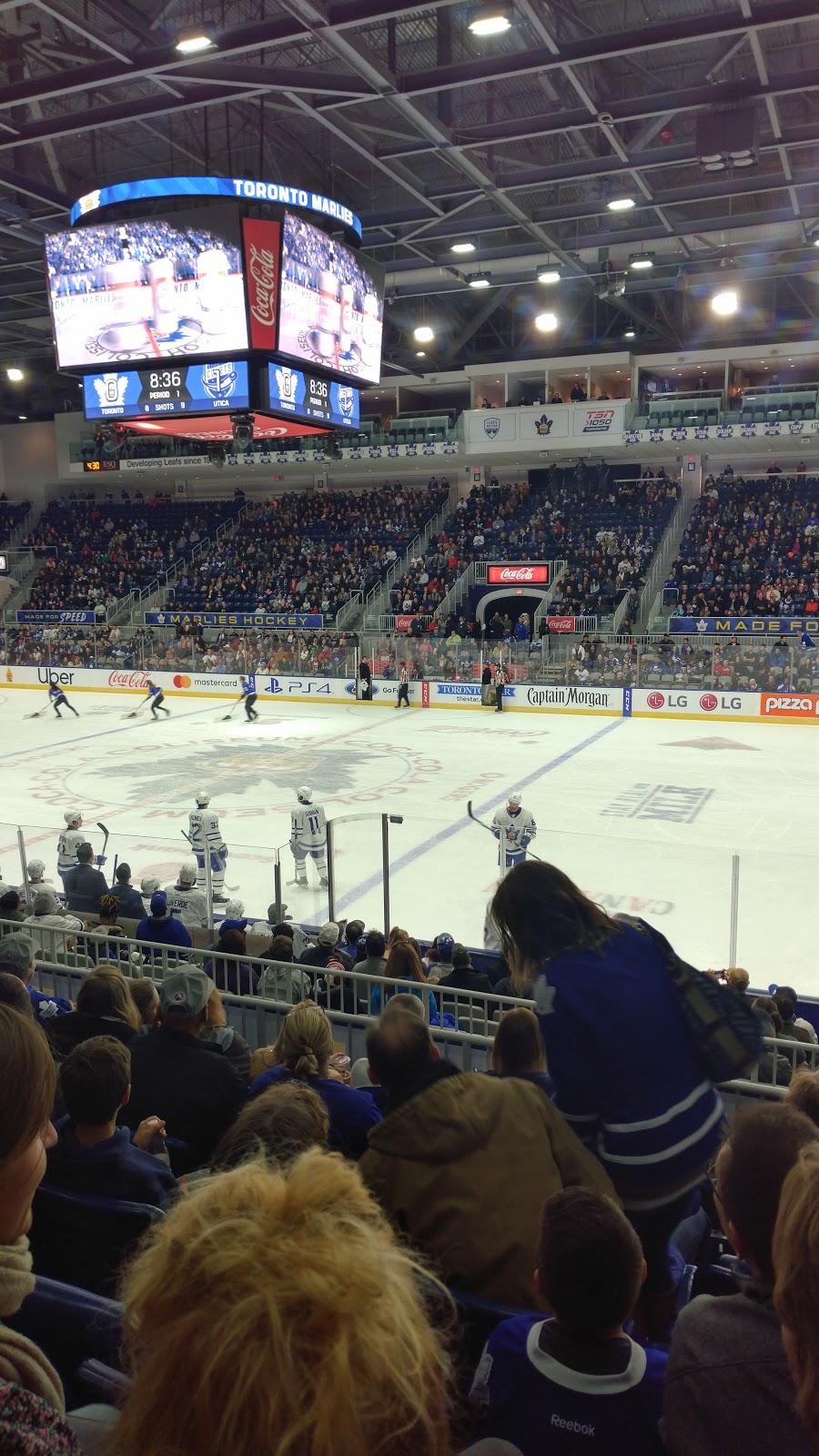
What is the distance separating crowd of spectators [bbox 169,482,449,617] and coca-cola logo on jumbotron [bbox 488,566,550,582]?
15.0ft

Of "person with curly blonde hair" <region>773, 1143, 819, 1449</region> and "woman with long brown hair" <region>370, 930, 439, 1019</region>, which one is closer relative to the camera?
"person with curly blonde hair" <region>773, 1143, 819, 1449</region>

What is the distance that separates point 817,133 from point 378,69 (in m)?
8.42

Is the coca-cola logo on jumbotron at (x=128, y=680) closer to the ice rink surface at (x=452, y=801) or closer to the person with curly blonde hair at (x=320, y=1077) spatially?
the ice rink surface at (x=452, y=801)

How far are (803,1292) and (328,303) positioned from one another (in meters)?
17.6

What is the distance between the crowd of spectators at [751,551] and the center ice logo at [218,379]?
18.3 meters

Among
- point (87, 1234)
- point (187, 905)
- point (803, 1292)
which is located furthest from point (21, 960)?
point (803, 1292)

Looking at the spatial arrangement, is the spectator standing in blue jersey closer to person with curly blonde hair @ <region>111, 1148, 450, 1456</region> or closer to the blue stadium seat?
the blue stadium seat

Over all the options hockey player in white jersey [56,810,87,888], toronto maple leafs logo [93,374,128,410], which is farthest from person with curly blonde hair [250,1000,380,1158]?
toronto maple leafs logo [93,374,128,410]

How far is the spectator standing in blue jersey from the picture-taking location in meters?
2.59

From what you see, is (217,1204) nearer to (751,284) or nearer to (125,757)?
(125,757)

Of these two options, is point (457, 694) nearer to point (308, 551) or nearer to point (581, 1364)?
point (308, 551)

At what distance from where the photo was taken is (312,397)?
17.6m

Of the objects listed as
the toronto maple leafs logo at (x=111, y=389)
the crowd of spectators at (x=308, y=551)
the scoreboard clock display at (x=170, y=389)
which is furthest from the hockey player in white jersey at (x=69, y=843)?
the crowd of spectators at (x=308, y=551)

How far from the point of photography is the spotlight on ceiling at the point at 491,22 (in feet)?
44.2
